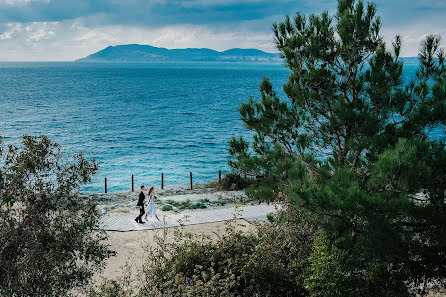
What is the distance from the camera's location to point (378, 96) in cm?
981

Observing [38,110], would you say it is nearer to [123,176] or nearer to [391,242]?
[123,176]

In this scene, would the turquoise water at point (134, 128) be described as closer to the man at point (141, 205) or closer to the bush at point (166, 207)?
the bush at point (166, 207)

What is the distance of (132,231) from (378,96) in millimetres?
11313

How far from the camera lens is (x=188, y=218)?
18.8 meters

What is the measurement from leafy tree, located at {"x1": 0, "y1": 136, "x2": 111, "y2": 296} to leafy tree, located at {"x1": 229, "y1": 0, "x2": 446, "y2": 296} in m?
3.89

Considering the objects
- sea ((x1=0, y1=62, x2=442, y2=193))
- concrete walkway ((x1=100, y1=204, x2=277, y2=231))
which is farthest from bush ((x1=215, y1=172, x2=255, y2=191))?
sea ((x1=0, y1=62, x2=442, y2=193))

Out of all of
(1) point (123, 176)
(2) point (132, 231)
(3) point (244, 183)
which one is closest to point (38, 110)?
(1) point (123, 176)

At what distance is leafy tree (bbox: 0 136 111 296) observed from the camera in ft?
20.4

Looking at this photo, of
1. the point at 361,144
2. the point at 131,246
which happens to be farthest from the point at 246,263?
the point at 131,246

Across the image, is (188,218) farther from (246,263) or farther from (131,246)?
(246,263)

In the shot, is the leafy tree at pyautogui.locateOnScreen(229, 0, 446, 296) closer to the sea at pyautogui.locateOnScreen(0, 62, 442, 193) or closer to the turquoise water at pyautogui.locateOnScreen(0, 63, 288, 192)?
the sea at pyautogui.locateOnScreen(0, 62, 442, 193)

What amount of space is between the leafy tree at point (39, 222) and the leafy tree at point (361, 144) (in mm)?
3890

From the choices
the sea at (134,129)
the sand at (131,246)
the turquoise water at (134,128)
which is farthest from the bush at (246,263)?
A: the turquoise water at (134,128)

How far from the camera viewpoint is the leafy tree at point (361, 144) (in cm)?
761
